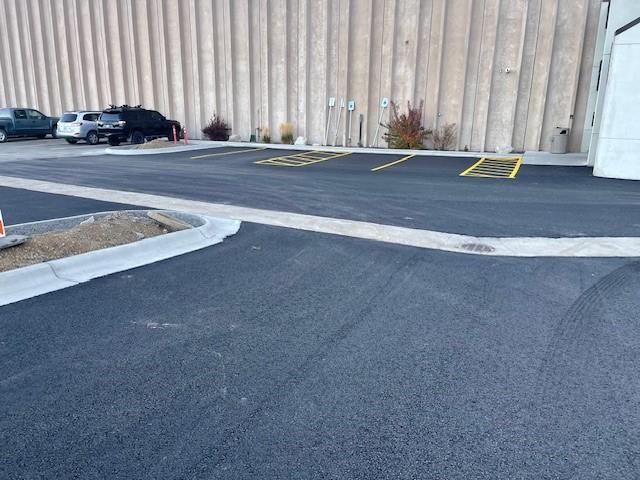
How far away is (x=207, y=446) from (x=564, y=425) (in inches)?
90.4

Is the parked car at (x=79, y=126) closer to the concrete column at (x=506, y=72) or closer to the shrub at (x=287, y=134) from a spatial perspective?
the shrub at (x=287, y=134)

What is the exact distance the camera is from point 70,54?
35.5m

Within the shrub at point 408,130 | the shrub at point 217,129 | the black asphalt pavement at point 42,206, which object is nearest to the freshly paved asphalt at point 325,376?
the black asphalt pavement at point 42,206

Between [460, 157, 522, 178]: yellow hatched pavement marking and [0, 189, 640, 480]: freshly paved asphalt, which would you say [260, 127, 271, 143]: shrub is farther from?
[0, 189, 640, 480]: freshly paved asphalt

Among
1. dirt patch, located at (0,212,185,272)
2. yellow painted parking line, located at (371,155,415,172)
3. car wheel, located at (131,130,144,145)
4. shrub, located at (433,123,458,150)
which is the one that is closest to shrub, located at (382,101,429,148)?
shrub, located at (433,123,458,150)

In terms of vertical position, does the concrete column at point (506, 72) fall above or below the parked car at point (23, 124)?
above

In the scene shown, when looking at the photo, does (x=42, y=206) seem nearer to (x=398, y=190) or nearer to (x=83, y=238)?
(x=83, y=238)

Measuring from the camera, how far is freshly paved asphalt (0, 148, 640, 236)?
9.34m

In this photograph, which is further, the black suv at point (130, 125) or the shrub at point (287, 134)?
the shrub at point (287, 134)

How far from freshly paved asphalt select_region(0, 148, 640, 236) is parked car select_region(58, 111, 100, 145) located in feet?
24.7

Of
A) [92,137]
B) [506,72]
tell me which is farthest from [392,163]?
[92,137]

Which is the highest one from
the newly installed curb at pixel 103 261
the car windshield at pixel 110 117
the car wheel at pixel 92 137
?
the car windshield at pixel 110 117

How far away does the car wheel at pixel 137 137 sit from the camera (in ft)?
84.3

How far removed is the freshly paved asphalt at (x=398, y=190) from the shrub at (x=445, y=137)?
604 cm
